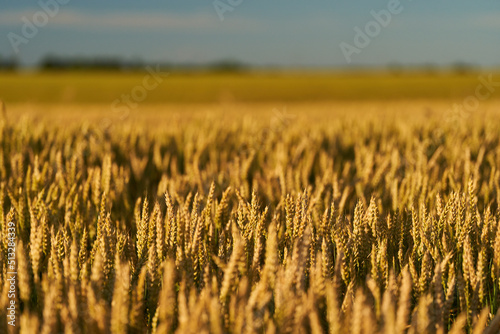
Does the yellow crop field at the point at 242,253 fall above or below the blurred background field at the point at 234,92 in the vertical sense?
below

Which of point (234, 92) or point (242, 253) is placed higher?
point (234, 92)

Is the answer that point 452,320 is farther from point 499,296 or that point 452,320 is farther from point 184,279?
point 184,279

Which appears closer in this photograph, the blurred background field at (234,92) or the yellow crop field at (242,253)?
the yellow crop field at (242,253)

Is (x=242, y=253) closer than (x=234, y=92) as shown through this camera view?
Yes

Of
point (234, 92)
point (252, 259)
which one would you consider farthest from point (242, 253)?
point (234, 92)

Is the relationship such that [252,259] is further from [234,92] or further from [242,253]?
[234,92]

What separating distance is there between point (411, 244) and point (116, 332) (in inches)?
41.4

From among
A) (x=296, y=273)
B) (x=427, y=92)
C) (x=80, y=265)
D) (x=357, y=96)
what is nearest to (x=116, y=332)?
(x=296, y=273)

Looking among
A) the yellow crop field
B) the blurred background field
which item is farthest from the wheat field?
the blurred background field

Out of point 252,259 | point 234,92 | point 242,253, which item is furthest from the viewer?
point 234,92

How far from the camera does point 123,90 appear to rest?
3309 cm

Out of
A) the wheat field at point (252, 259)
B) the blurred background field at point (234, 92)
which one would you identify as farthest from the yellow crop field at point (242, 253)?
the blurred background field at point (234, 92)

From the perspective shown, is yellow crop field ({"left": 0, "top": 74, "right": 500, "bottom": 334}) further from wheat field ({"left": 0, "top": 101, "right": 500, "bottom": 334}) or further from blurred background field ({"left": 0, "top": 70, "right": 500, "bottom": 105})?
blurred background field ({"left": 0, "top": 70, "right": 500, "bottom": 105})

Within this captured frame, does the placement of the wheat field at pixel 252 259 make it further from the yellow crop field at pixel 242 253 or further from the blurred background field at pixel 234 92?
the blurred background field at pixel 234 92
